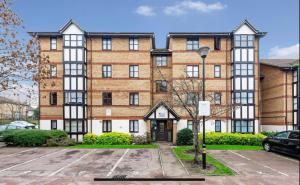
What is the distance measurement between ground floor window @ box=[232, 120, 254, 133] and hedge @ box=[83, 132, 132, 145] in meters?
12.0

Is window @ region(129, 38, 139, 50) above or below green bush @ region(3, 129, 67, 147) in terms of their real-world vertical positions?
A: above

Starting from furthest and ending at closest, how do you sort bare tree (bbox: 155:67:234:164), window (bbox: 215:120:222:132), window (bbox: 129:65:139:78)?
window (bbox: 129:65:139:78), window (bbox: 215:120:222:132), bare tree (bbox: 155:67:234:164)

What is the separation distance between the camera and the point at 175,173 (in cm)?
1189

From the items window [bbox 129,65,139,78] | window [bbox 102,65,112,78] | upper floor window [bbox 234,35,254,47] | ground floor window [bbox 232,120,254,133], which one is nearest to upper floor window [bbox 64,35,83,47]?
window [bbox 102,65,112,78]

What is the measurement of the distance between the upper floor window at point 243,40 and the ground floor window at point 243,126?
8.72m

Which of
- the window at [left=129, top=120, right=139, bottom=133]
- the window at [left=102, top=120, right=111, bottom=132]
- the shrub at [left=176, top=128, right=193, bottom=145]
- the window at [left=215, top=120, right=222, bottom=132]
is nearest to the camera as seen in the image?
the shrub at [left=176, top=128, right=193, bottom=145]

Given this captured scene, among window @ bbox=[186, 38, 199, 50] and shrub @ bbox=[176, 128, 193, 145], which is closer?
shrub @ bbox=[176, 128, 193, 145]

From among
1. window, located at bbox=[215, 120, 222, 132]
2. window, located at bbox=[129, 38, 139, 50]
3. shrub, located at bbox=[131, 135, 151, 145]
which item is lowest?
shrub, located at bbox=[131, 135, 151, 145]

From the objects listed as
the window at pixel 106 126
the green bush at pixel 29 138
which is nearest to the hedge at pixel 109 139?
the window at pixel 106 126

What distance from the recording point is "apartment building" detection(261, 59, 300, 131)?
28.1 metres

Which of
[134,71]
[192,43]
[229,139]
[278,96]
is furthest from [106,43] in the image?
[278,96]

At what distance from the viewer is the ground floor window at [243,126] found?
90.2 ft

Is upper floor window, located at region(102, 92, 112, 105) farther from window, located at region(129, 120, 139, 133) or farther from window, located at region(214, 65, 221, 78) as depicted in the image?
window, located at region(214, 65, 221, 78)

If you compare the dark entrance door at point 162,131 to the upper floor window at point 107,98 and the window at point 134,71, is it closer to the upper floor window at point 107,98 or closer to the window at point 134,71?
the window at point 134,71
